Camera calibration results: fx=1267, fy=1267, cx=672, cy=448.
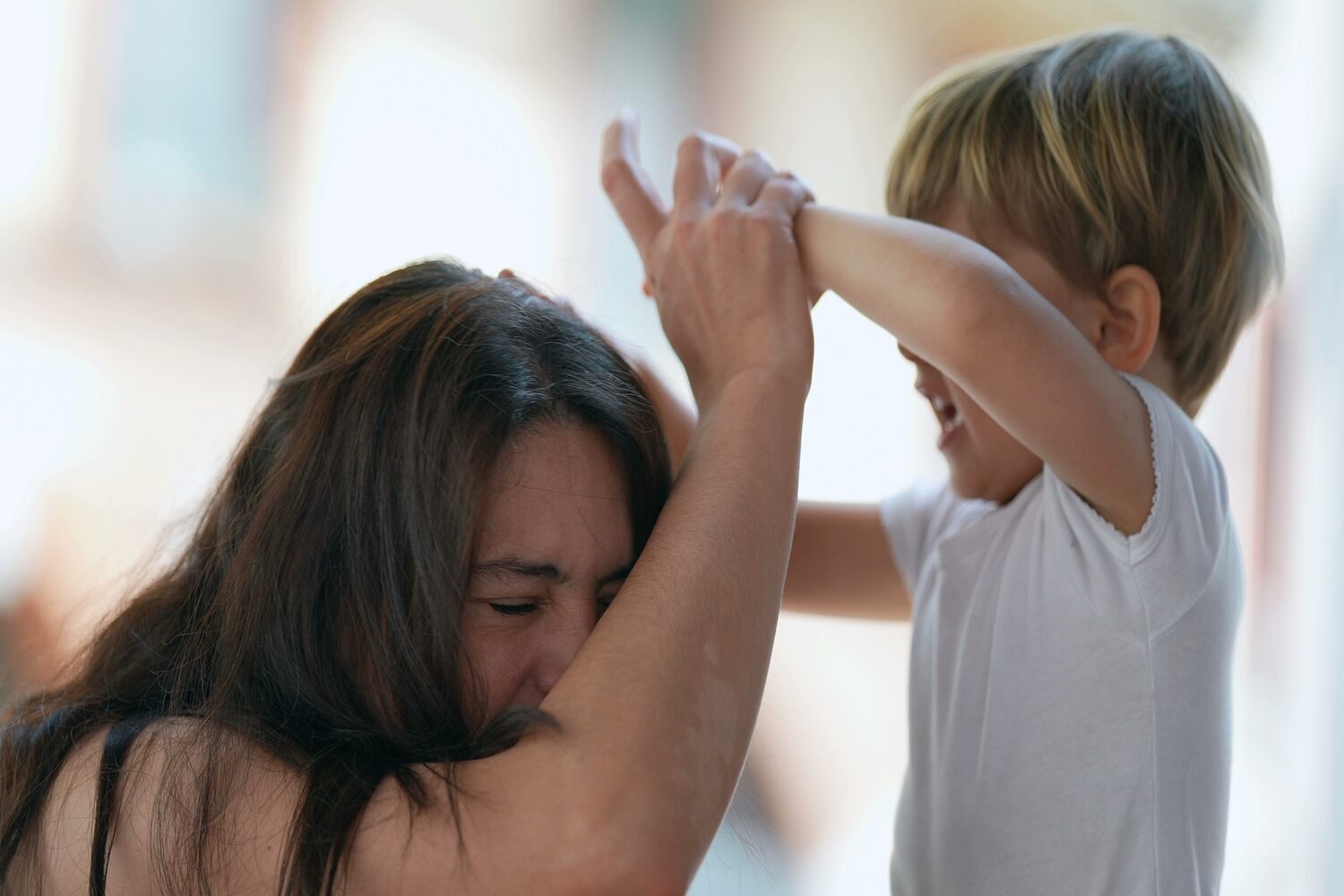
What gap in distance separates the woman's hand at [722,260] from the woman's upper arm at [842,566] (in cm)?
26

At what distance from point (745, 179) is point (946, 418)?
251 mm

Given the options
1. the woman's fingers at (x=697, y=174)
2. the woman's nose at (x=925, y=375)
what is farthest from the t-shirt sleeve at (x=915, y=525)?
the woman's fingers at (x=697, y=174)

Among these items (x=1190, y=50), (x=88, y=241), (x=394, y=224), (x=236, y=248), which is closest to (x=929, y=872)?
(x=1190, y=50)

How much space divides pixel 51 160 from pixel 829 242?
1.69 metres

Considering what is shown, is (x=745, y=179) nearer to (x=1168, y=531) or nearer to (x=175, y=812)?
(x=1168, y=531)

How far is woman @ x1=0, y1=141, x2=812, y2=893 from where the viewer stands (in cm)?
57

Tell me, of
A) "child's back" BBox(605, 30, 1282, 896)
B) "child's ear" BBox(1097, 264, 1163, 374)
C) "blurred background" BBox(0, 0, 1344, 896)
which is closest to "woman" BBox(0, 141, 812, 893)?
"child's back" BBox(605, 30, 1282, 896)

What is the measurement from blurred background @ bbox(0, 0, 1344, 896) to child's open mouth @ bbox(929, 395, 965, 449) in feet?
2.50

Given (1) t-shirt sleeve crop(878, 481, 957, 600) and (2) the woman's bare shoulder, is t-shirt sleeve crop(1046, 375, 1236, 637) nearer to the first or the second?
(1) t-shirt sleeve crop(878, 481, 957, 600)

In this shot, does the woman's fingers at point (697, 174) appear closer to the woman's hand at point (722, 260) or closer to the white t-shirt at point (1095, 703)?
the woman's hand at point (722, 260)

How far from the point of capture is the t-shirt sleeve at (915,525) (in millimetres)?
1039

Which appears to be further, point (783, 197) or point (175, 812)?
point (783, 197)

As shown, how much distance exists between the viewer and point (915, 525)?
1.05 m

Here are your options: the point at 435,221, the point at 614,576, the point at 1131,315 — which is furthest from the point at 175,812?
the point at 435,221
